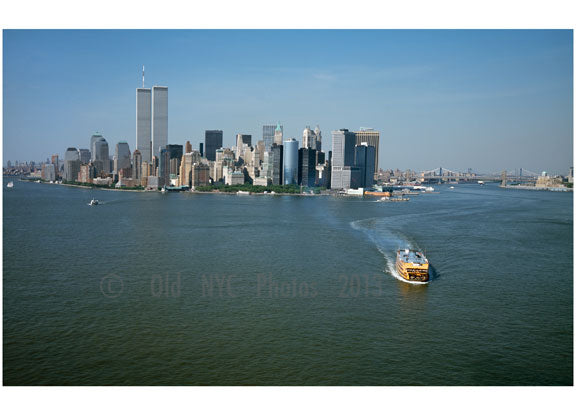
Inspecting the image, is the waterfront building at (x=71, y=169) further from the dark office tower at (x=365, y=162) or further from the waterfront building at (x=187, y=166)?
the dark office tower at (x=365, y=162)

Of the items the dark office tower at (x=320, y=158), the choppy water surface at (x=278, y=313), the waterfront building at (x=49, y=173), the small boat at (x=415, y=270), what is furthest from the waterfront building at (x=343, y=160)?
the small boat at (x=415, y=270)

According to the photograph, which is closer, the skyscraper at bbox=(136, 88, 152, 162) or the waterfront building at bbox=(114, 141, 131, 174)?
the waterfront building at bbox=(114, 141, 131, 174)

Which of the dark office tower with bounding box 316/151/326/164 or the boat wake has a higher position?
the dark office tower with bounding box 316/151/326/164

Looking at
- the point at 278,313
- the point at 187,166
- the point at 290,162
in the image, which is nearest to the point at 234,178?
the point at 187,166

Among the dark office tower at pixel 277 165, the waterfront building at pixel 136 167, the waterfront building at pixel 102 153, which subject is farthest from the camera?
the waterfront building at pixel 102 153

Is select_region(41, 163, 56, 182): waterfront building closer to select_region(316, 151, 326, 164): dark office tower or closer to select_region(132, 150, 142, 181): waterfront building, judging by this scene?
select_region(132, 150, 142, 181): waterfront building

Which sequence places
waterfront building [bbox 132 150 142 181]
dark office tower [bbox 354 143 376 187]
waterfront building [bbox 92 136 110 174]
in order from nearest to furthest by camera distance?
dark office tower [bbox 354 143 376 187]
waterfront building [bbox 132 150 142 181]
waterfront building [bbox 92 136 110 174]

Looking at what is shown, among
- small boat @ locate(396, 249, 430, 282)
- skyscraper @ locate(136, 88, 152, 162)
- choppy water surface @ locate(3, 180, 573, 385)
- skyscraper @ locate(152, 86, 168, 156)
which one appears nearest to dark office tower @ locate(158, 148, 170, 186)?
skyscraper @ locate(152, 86, 168, 156)

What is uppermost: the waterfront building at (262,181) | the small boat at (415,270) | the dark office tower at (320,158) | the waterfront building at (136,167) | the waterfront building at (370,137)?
the waterfront building at (370,137)
